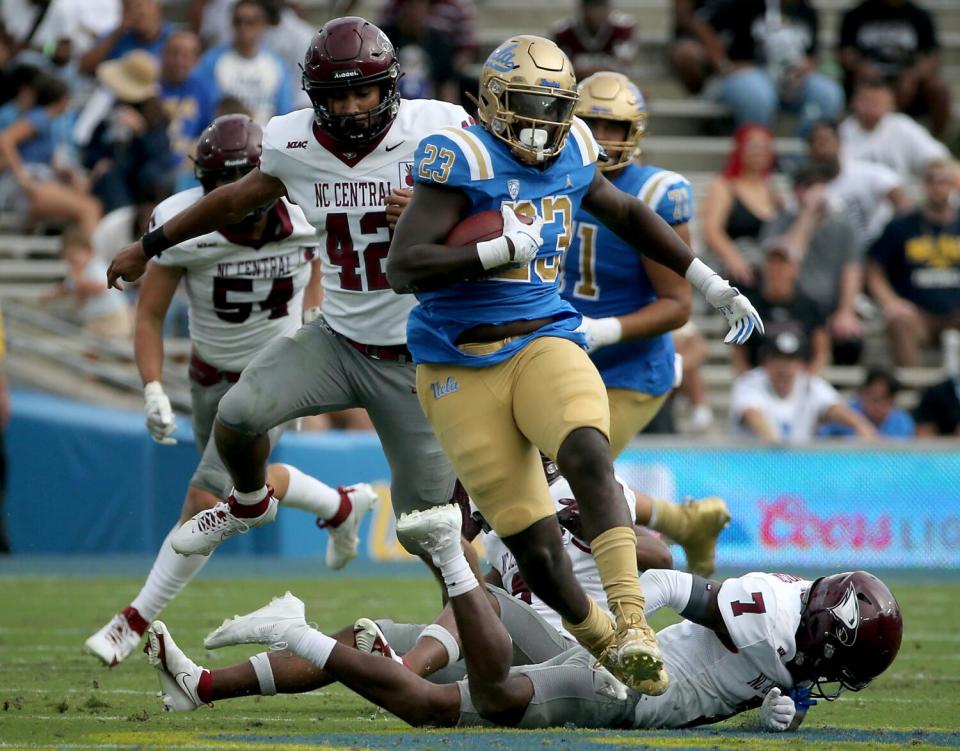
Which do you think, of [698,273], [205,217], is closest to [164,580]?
[205,217]

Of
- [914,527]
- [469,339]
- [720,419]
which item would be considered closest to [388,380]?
[469,339]

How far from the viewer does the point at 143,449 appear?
35.2ft

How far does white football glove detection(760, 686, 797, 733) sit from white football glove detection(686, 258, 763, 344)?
114 centimetres

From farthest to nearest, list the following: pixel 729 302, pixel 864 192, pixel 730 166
Answer: pixel 864 192 → pixel 730 166 → pixel 729 302

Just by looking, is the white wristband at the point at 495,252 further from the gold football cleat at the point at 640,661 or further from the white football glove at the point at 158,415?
the white football glove at the point at 158,415

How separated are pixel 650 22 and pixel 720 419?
498 cm

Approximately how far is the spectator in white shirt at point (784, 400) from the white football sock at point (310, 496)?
4.70m

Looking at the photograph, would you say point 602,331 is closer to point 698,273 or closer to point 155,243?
point 698,273

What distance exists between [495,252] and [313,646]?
4.14 feet

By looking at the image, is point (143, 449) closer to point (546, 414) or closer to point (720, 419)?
point (720, 419)

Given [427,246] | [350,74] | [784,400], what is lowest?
[784,400]

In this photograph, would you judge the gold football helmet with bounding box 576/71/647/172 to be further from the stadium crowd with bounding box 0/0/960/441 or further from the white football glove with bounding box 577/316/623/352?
the stadium crowd with bounding box 0/0/960/441

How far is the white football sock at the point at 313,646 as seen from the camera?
15.5 feet

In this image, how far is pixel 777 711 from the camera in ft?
15.9
